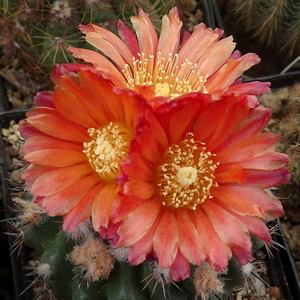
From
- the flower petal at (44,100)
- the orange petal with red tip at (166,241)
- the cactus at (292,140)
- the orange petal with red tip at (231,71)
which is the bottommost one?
the cactus at (292,140)

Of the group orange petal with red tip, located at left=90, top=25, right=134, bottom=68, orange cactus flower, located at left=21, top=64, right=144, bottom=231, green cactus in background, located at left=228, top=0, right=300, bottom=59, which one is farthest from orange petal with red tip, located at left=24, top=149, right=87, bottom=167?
green cactus in background, located at left=228, top=0, right=300, bottom=59

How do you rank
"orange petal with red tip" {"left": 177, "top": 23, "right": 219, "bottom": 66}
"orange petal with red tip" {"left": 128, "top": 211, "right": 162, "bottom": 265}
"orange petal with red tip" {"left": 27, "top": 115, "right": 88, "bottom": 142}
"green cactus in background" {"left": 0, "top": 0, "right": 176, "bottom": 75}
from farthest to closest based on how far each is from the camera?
"green cactus in background" {"left": 0, "top": 0, "right": 176, "bottom": 75} → "orange petal with red tip" {"left": 177, "top": 23, "right": 219, "bottom": 66} → "orange petal with red tip" {"left": 27, "top": 115, "right": 88, "bottom": 142} → "orange petal with red tip" {"left": 128, "top": 211, "right": 162, "bottom": 265}

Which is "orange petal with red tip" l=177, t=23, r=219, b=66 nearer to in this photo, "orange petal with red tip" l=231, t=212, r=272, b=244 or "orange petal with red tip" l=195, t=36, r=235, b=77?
"orange petal with red tip" l=195, t=36, r=235, b=77

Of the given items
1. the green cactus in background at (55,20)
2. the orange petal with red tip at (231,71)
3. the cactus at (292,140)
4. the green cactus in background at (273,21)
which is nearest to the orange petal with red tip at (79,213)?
the orange petal with red tip at (231,71)

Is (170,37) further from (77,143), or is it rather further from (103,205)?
(103,205)

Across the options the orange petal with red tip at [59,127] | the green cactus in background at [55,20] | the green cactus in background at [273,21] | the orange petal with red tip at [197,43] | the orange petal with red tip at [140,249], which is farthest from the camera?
the green cactus in background at [273,21]

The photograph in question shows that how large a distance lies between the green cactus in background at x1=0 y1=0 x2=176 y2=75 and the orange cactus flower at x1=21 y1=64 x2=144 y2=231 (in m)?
0.54

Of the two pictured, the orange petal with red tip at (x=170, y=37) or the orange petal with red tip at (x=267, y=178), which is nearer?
the orange petal with red tip at (x=267, y=178)

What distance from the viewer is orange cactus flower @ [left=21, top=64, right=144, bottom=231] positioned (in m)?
0.74

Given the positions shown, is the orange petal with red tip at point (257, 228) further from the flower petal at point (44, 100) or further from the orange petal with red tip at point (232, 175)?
the flower petal at point (44, 100)

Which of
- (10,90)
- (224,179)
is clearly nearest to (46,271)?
(224,179)

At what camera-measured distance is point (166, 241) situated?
0.71 metres

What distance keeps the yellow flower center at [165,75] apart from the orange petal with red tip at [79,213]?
268 mm

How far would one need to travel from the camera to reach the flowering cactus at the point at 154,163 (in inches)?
27.7
